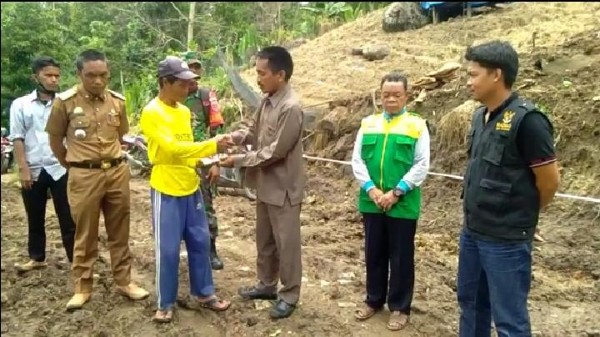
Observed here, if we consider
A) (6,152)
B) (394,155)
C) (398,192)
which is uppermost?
(394,155)

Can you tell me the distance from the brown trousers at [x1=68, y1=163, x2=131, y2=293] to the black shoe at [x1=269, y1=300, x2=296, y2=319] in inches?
45.8

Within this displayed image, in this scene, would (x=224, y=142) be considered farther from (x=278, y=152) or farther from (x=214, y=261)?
(x=214, y=261)

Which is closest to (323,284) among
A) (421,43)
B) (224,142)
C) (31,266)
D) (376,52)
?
(224,142)

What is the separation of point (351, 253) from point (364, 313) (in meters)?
1.50

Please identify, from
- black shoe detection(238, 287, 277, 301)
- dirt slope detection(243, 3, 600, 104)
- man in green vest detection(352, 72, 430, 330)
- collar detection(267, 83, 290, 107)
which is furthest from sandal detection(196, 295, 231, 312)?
dirt slope detection(243, 3, 600, 104)

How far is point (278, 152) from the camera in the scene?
3.84m

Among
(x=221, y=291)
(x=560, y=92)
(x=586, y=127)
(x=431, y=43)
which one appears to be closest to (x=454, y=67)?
(x=560, y=92)

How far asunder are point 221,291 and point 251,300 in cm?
34

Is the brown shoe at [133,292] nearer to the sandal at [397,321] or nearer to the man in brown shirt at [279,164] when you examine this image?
the man in brown shirt at [279,164]

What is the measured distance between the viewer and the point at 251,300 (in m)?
4.41

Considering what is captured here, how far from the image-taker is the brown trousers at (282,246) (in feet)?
13.1

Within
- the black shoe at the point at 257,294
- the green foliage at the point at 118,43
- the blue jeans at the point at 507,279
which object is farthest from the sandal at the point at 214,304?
the green foliage at the point at 118,43

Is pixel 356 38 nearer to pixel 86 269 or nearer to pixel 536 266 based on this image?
pixel 536 266

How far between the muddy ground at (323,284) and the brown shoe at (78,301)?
0.05m
